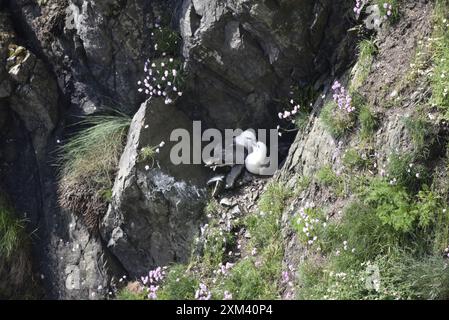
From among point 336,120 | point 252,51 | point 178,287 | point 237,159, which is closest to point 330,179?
point 336,120

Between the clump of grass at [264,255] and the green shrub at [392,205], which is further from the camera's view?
the clump of grass at [264,255]

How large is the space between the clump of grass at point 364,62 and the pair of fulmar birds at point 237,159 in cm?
140

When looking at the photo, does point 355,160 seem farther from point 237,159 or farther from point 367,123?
point 237,159

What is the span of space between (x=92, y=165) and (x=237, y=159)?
1.82m

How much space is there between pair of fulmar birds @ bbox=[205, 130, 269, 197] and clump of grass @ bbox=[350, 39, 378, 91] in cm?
140

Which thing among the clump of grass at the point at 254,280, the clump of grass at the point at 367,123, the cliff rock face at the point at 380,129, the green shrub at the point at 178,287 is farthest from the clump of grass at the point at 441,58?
the green shrub at the point at 178,287

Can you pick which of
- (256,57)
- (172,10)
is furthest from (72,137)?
(256,57)

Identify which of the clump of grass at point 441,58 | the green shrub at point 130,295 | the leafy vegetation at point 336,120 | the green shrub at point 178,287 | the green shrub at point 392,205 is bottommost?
the green shrub at point 130,295

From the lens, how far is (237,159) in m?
7.30

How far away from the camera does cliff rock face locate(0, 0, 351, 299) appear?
6812 mm

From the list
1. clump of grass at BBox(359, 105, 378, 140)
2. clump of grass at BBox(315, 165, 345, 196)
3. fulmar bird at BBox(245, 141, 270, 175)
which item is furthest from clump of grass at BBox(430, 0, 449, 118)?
fulmar bird at BBox(245, 141, 270, 175)

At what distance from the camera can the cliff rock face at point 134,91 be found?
22.4ft

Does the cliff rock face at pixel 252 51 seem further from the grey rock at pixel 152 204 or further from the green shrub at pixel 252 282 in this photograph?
the green shrub at pixel 252 282
